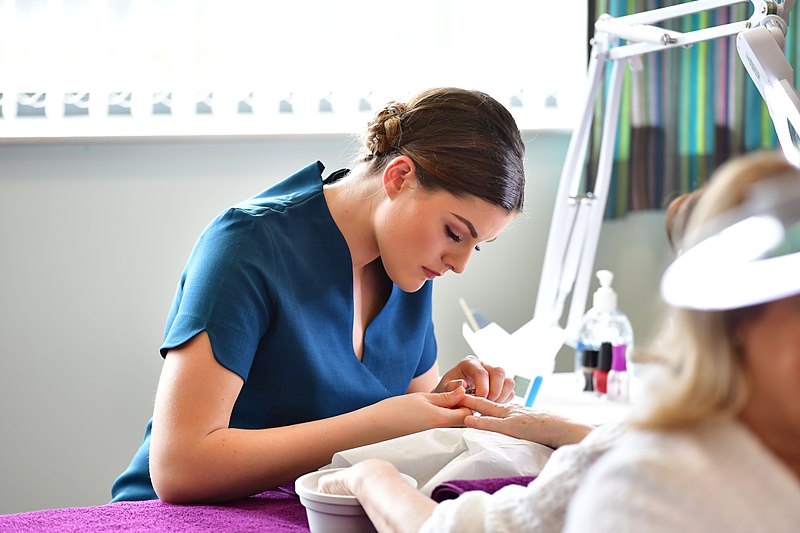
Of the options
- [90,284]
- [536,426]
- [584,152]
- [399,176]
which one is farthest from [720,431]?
[90,284]

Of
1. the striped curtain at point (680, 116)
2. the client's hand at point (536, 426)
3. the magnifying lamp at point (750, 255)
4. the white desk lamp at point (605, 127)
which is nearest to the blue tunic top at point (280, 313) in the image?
the client's hand at point (536, 426)

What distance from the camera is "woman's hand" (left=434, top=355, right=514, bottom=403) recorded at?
135 cm

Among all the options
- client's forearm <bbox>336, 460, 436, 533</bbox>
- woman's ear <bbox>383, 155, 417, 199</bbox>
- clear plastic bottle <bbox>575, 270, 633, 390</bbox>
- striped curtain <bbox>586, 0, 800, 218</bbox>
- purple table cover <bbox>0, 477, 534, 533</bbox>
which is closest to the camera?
client's forearm <bbox>336, 460, 436, 533</bbox>

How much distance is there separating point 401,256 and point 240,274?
0.86 feet

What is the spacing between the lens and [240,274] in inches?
44.8

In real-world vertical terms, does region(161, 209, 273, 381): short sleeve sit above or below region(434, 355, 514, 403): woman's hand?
above

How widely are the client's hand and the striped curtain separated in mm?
1190

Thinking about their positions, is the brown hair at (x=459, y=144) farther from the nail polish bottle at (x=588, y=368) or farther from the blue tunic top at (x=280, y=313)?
the nail polish bottle at (x=588, y=368)

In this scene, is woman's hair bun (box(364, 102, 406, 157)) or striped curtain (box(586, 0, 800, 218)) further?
striped curtain (box(586, 0, 800, 218))

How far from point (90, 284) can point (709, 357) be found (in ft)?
5.66

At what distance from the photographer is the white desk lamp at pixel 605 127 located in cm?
127

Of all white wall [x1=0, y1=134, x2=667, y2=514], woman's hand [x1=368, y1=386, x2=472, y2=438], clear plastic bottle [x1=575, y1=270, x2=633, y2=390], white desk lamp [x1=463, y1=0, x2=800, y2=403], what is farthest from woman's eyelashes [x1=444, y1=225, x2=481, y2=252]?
white wall [x1=0, y1=134, x2=667, y2=514]

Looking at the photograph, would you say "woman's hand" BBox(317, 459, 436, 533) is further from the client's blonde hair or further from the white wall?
the white wall

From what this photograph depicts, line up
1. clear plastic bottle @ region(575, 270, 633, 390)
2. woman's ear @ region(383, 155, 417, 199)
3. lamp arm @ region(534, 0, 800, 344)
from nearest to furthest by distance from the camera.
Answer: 1. woman's ear @ region(383, 155, 417, 199)
2. lamp arm @ region(534, 0, 800, 344)
3. clear plastic bottle @ region(575, 270, 633, 390)
